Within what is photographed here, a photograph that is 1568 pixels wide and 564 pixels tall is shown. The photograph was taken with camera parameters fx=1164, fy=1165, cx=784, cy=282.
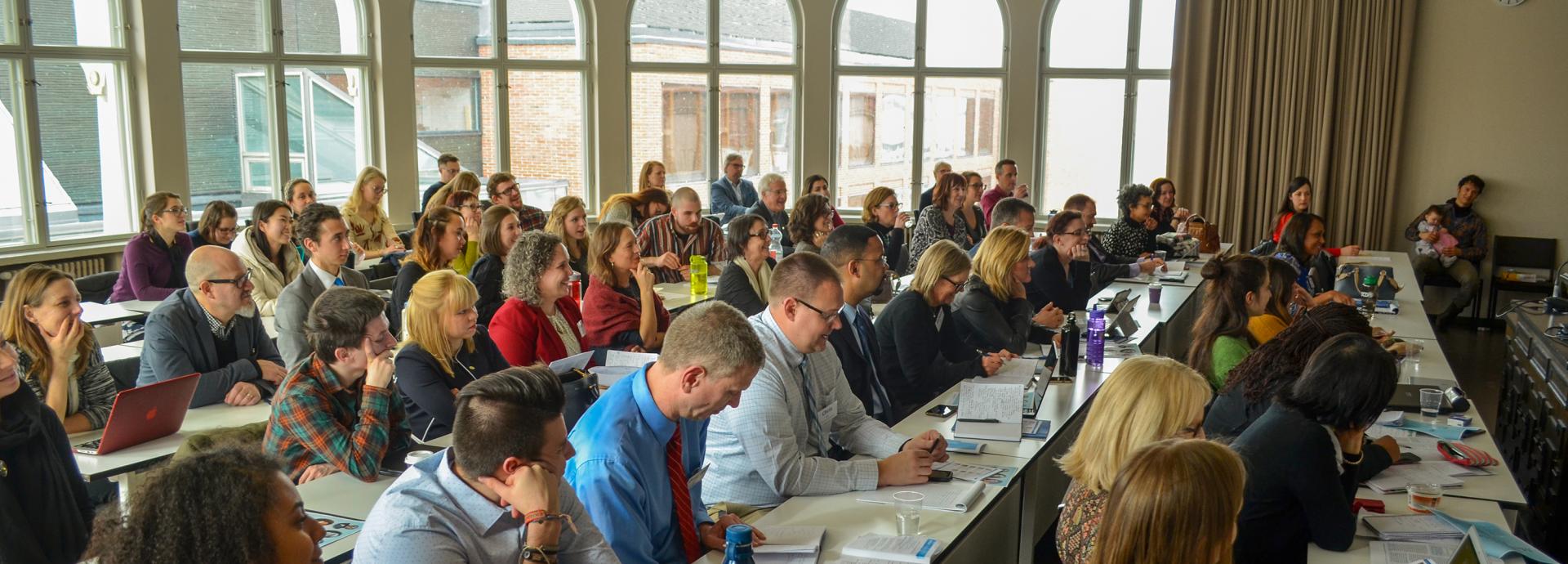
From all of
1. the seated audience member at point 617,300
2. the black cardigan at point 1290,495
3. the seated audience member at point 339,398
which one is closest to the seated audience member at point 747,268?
the seated audience member at point 617,300

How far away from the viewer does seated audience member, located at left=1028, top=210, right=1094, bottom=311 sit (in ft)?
22.6

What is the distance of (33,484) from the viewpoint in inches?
125

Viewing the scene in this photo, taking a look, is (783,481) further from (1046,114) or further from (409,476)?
(1046,114)

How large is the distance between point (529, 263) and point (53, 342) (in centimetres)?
170

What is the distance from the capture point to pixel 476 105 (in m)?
11.2

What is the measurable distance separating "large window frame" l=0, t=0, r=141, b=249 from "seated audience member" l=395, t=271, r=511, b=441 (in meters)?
6.10

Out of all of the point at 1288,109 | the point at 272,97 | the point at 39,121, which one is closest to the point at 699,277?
the point at 272,97

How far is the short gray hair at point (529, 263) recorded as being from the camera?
4855mm

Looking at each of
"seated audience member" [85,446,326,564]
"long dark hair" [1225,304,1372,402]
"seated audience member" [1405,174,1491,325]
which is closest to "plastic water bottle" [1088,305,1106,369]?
"long dark hair" [1225,304,1372,402]

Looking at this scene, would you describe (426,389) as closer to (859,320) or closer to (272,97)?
(859,320)

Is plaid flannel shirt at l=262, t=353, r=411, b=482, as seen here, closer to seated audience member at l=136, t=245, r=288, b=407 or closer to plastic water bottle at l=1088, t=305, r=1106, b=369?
seated audience member at l=136, t=245, r=288, b=407

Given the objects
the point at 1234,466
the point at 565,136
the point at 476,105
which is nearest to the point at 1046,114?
the point at 565,136

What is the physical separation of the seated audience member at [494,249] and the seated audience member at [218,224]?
1833mm

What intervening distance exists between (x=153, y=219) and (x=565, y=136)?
508cm
